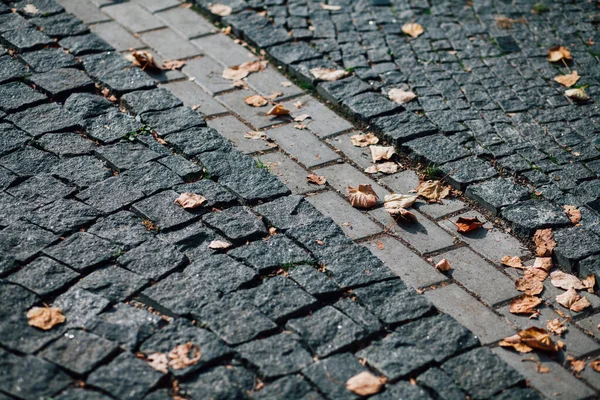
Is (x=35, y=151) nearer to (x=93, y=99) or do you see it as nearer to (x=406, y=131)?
(x=93, y=99)

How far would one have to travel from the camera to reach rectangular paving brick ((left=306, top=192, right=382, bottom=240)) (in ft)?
13.7

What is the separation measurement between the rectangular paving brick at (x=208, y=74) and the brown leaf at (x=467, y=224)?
1980 mm

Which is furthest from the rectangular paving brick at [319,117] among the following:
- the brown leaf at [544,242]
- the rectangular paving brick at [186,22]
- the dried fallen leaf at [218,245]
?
the brown leaf at [544,242]

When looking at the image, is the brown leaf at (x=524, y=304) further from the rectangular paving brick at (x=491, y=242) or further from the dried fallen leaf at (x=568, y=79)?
the dried fallen leaf at (x=568, y=79)

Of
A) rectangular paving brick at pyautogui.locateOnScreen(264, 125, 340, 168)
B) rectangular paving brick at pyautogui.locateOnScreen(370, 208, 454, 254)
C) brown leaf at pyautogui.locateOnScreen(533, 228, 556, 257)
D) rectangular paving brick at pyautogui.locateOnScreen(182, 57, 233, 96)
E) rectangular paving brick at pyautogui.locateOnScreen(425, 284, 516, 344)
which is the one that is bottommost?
rectangular paving brick at pyautogui.locateOnScreen(425, 284, 516, 344)

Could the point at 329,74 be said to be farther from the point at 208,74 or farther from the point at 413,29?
the point at 413,29

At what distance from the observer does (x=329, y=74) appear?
5.48m

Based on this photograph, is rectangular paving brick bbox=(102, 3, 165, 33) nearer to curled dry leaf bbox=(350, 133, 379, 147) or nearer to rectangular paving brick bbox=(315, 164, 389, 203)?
curled dry leaf bbox=(350, 133, 379, 147)

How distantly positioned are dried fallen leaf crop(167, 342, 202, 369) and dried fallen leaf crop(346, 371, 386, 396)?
0.65 meters

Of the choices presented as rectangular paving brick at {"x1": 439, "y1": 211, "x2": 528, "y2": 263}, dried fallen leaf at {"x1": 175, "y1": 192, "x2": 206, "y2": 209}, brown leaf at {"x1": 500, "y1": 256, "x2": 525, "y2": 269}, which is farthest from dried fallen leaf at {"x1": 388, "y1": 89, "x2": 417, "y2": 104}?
dried fallen leaf at {"x1": 175, "y1": 192, "x2": 206, "y2": 209}

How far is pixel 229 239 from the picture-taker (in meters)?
3.95

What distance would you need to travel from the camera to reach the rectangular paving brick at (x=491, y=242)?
411 cm

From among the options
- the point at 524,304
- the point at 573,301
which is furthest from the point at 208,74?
the point at 573,301

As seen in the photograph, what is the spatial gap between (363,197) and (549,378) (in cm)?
146
